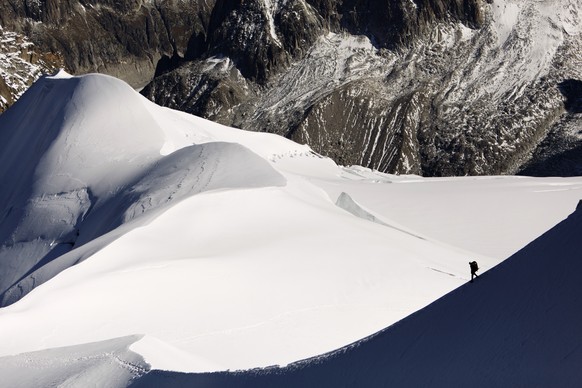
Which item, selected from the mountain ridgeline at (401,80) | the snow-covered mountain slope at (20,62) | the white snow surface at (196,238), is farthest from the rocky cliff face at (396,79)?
the white snow surface at (196,238)

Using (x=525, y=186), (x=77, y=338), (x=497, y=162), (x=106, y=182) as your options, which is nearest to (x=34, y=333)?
(x=77, y=338)

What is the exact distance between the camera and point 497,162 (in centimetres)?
12206

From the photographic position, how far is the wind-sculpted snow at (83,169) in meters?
34.2

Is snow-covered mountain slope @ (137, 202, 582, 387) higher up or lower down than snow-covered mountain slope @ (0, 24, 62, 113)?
higher up

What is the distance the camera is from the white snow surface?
22.0m

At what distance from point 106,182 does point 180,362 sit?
20.4 meters

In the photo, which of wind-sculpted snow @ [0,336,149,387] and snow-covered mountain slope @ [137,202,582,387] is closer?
snow-covered mountain slope @ [137,202,582,387]

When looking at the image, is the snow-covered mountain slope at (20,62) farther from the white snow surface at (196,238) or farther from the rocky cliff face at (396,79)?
the white snow surface at (196,238)

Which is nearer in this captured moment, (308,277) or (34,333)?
A: (34,333)

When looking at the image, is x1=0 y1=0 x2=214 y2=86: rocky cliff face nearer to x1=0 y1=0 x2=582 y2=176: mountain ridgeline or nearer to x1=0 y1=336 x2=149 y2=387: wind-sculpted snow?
x1=0 y1=0 x2=582 y2=176: mountain ridgeline

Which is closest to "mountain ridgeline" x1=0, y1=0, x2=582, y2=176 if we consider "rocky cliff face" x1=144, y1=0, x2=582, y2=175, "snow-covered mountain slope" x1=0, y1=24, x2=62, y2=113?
"rocky cliff face" x1=144, y1=0, x2=582, y2=175

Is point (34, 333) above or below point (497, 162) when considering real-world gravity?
above

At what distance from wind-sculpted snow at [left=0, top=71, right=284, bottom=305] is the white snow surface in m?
0.08

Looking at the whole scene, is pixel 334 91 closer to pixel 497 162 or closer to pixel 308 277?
pixel 497 162
